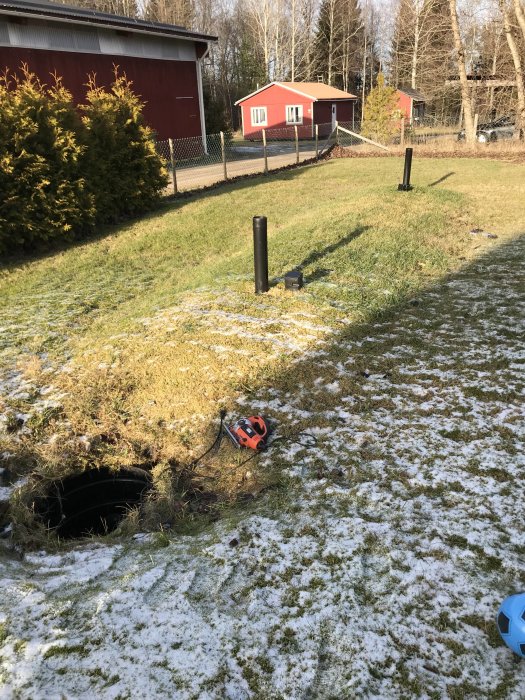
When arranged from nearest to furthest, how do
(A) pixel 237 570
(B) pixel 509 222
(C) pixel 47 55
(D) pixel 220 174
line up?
(A) pixel 237 570 → (B) pixel 509 222 → (C) pixel 47 55 → (D) pixel 220 174

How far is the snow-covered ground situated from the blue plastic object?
0.08 m

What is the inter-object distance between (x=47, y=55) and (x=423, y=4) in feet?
116

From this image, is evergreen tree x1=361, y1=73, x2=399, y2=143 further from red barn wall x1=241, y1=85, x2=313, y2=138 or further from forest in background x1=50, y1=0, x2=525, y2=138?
forest in background x1=50, y1=0, x2=525, y2=138

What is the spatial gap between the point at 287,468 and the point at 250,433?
382 mm

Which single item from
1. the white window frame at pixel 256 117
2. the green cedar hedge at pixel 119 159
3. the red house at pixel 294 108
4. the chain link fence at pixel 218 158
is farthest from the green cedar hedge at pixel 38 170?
the white window frame at pixel 256 117

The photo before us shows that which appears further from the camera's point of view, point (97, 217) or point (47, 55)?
point (47, 55)

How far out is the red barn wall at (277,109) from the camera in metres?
33.9

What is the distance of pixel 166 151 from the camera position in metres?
18.9

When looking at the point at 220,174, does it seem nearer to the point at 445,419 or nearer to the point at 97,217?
the point at 97,217

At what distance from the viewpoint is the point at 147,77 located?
18.8 m

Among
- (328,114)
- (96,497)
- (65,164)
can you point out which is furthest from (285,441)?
(328,114)

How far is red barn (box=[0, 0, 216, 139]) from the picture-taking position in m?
15.0

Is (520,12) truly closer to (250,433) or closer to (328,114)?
(328,114)

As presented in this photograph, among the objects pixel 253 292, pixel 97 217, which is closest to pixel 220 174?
pixel 97 217
